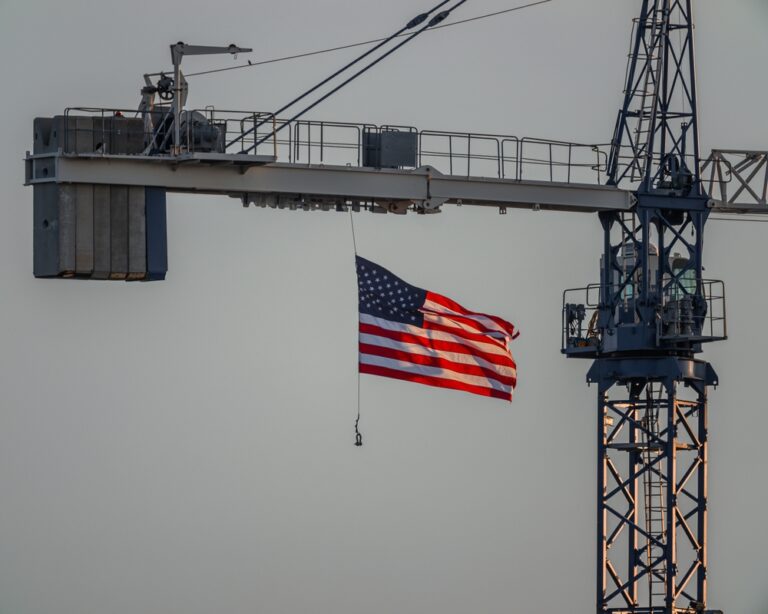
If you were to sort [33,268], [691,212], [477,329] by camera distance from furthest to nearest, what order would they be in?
[691,212], [477,329], [33,268]

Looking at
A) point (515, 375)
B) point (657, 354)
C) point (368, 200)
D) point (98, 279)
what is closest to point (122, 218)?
point (98, 279)

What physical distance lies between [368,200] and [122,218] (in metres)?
9.10

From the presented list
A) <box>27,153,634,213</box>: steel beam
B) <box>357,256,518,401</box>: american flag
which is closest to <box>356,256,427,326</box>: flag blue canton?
<box>357,256,518,401</box>: american flag

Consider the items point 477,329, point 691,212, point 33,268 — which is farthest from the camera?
point 691,212

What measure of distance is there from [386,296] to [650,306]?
12.6m

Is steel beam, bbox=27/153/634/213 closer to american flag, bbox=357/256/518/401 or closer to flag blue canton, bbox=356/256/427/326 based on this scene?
flag blue canton, bbox=356/256/427/326

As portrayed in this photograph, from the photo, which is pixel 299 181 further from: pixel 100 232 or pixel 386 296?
pixel 100 232

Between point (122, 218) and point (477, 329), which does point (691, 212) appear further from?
point (122, 218)

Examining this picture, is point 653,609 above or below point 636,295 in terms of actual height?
below

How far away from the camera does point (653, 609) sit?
10869 cm

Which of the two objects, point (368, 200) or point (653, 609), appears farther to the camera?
point (653, 609)

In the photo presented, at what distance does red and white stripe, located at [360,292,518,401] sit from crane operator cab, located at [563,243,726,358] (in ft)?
22.7

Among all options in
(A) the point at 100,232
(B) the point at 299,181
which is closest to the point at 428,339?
(B) the point at 299,181

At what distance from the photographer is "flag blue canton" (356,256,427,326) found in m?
100
